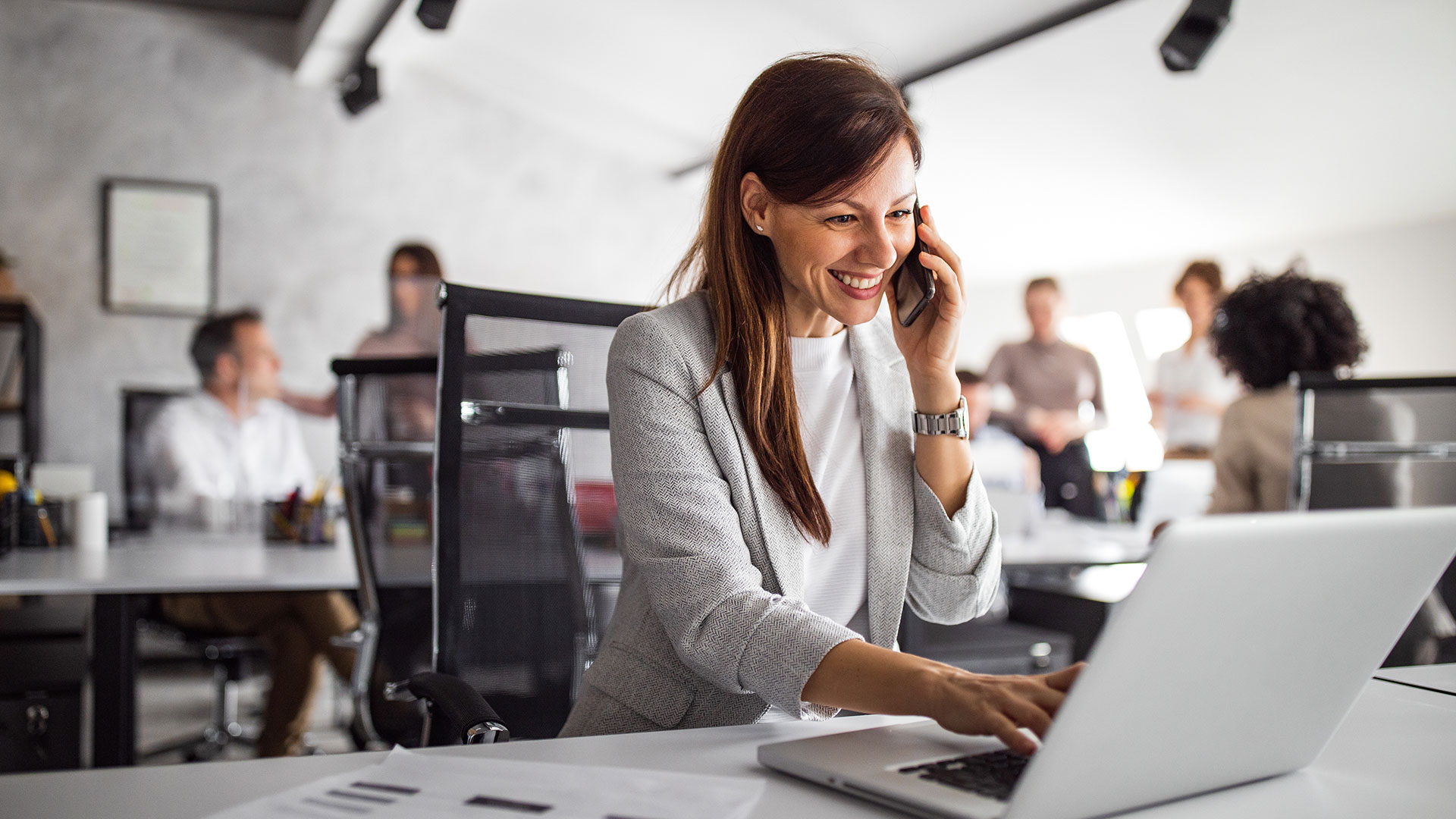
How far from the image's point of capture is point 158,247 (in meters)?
5.62

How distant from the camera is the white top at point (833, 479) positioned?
1.19 m

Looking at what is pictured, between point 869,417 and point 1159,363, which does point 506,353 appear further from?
point 1159,363

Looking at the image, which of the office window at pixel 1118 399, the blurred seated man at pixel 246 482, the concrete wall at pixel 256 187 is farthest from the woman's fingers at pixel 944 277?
the office window at pixel 1118 399

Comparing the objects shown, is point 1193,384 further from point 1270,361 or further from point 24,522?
point 24,522

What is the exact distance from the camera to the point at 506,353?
4.88 ft

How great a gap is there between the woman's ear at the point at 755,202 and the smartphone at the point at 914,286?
6.4 inches

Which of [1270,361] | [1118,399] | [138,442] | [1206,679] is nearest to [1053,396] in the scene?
[1118,399]

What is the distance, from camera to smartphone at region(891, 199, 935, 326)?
119 centimetres

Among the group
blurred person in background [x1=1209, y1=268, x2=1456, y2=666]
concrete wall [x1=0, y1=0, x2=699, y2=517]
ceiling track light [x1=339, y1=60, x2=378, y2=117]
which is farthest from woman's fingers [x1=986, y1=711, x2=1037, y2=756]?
ceiling track light [x1=339, y1=60, x2=378, y2=117]

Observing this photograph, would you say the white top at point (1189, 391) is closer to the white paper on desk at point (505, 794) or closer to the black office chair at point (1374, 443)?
the black office chair at point (1374, 443)

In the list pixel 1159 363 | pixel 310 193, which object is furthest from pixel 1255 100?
pixel 310 193

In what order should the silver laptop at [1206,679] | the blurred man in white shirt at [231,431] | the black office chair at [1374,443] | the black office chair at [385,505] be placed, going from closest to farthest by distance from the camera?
1. the silver laptop at [1206,679]
2. the black office chair at [385,505]
3. the black office chair at [1374,443]
4. the blurred man in white shirt at [231,431]

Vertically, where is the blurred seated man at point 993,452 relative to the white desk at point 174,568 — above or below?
above

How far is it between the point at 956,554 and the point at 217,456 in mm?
3155
